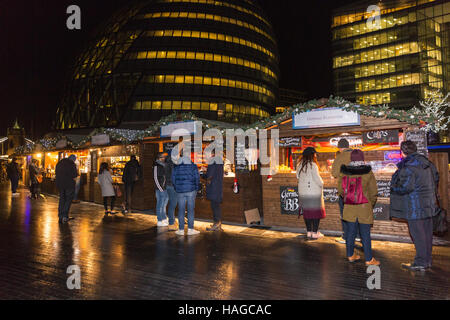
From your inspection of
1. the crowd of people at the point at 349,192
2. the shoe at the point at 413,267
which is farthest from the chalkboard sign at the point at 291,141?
the shoe at the point at 413,267

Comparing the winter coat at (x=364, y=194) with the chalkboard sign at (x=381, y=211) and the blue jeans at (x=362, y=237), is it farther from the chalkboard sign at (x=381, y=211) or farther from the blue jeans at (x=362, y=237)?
the chalkboard sign at (x=381, y=211)

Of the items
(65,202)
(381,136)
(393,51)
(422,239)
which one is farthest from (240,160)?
(393,51)

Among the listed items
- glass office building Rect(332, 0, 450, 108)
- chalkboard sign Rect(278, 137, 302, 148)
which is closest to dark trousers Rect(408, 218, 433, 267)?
chalkboard sign Rect(278, 137, 302, 148)

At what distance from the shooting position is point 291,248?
236 inches

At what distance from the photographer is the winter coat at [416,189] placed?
4.78 metres

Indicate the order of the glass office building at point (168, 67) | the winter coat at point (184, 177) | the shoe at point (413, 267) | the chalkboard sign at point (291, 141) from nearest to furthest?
the shoe at point (413, 267) → the winter coat at point (184, 177) → the chalkboard sign at point (291, 141) → the glass office building at point (168, 67)

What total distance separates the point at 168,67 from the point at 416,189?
4561 centimetres

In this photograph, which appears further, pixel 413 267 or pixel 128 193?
pixel 128 193

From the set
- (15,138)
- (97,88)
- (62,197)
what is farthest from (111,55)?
(15,138)

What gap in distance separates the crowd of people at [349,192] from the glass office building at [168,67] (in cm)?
3893

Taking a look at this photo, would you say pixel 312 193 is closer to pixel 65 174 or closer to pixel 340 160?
pixel 340 160

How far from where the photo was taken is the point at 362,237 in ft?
16.1

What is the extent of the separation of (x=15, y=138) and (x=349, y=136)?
13939 cm

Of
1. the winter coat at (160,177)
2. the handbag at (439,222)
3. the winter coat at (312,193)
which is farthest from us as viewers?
the winter coat at (160,177)
